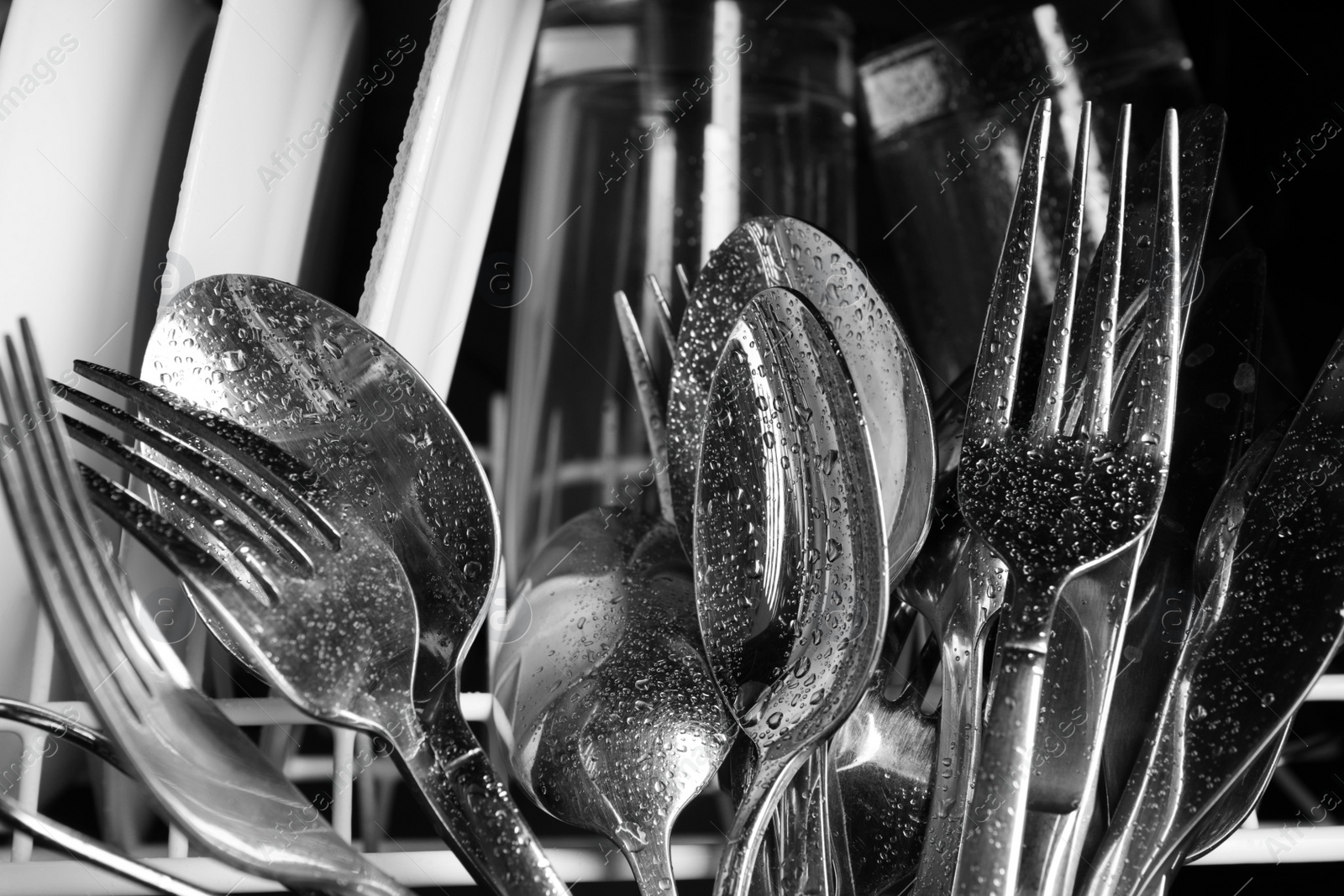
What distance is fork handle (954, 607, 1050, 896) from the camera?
21 cm

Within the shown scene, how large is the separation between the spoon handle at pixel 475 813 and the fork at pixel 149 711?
0.02 m

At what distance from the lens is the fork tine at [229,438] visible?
258 mm

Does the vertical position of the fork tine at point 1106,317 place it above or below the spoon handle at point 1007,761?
above

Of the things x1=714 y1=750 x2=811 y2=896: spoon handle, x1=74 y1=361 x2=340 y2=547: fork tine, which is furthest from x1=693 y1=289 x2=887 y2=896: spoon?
x1=74 y1=361 x2=340 y2=547: fork tine

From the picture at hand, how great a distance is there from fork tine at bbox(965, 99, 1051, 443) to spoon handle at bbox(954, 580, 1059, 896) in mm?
59

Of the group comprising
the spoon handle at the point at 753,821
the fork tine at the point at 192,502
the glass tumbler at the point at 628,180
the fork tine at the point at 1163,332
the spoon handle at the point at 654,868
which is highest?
the glass tumbler at the point at 628,180

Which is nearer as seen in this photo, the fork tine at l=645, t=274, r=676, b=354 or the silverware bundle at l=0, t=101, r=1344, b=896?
the silverware bundle at l=0, t=101, r=1344, b=896

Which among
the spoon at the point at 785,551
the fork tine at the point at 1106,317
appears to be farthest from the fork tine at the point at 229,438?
the fork tine at the point at 1106,317

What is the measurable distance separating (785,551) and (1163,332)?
12 cm

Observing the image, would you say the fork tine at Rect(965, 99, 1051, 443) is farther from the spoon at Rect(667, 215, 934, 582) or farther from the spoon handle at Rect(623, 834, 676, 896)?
the spoon handle at Rect(623, 834, 676, 896)

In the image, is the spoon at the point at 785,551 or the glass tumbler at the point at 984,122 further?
the glass tumbler at the point at 984,122

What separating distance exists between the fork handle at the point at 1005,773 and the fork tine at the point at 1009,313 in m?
0.07

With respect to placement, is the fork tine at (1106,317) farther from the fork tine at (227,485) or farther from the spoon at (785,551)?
the fork tine at (227,485)

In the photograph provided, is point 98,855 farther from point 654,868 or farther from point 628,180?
point 628,180
